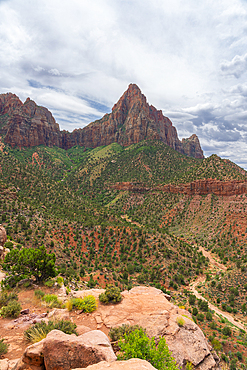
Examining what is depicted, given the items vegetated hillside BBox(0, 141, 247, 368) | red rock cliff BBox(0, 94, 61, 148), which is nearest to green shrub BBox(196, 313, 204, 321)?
vegetated hillside BBox(0, 141, 247, 368)

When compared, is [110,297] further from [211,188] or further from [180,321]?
[211,188]

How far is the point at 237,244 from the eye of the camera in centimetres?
4791

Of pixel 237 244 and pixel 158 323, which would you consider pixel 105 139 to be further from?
pixel 158 323

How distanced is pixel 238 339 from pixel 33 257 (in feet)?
85.1

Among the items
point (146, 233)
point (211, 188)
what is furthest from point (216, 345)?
point (211, 188)

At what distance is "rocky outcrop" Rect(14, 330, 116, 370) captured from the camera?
6.25m

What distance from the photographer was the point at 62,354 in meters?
6.33

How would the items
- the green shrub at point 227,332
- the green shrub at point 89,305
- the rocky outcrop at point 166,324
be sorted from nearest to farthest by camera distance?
the rocky outcrop at point 166,324
the green shrub at point 89,305
the green shrub at point 227,332

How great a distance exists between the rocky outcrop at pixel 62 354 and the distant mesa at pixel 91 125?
141 metres

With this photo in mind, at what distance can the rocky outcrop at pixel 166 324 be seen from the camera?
947 centimetres

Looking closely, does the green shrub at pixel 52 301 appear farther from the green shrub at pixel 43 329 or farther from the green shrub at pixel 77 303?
the green shrub at pixel 43 329

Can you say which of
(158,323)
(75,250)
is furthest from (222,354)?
(75,250)

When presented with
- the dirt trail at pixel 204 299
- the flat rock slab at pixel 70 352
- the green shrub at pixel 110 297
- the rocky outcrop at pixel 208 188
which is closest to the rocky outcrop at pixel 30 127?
the rocky outcrop at pixel 208 188

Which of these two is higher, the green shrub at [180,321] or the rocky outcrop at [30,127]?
the rocky outcrop at [30,127]
